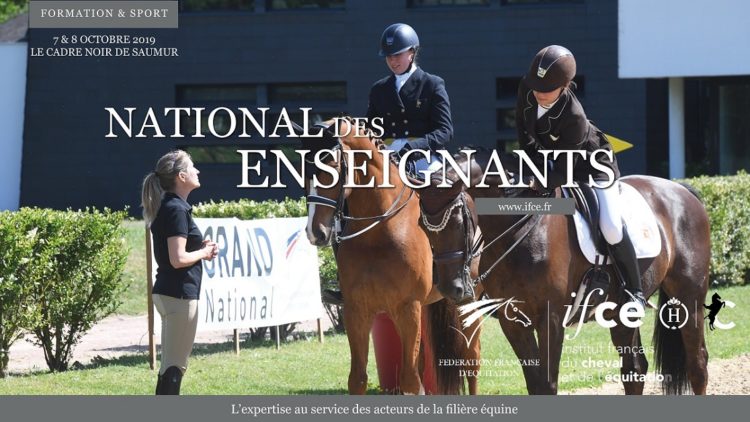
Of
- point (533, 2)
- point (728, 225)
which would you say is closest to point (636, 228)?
point (728, 225)

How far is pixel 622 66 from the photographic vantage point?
19266 millimetres

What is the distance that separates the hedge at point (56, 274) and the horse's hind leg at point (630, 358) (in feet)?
16.3

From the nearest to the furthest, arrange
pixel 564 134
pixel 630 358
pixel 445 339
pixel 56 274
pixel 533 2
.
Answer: pixel 564 134 < pixel 630 358 < pixel 445 339 < pixel 56 274 < pixel 533 2

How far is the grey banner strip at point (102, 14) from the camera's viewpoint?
893cm

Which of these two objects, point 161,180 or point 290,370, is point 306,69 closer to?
point 290,370

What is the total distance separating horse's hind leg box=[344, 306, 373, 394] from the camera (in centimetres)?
748

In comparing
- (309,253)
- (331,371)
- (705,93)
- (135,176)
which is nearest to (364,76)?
(135,176)

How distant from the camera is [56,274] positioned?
33.0 feet

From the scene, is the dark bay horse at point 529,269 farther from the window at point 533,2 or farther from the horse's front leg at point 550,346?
the window at point 533,2

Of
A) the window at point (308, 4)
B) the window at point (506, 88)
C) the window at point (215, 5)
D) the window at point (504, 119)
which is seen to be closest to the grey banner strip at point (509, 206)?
the window at point (504, 119)

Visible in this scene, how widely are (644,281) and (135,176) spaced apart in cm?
1373

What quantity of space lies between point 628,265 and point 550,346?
0.84 metres

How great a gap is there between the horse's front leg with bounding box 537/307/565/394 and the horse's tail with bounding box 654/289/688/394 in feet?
5.40
